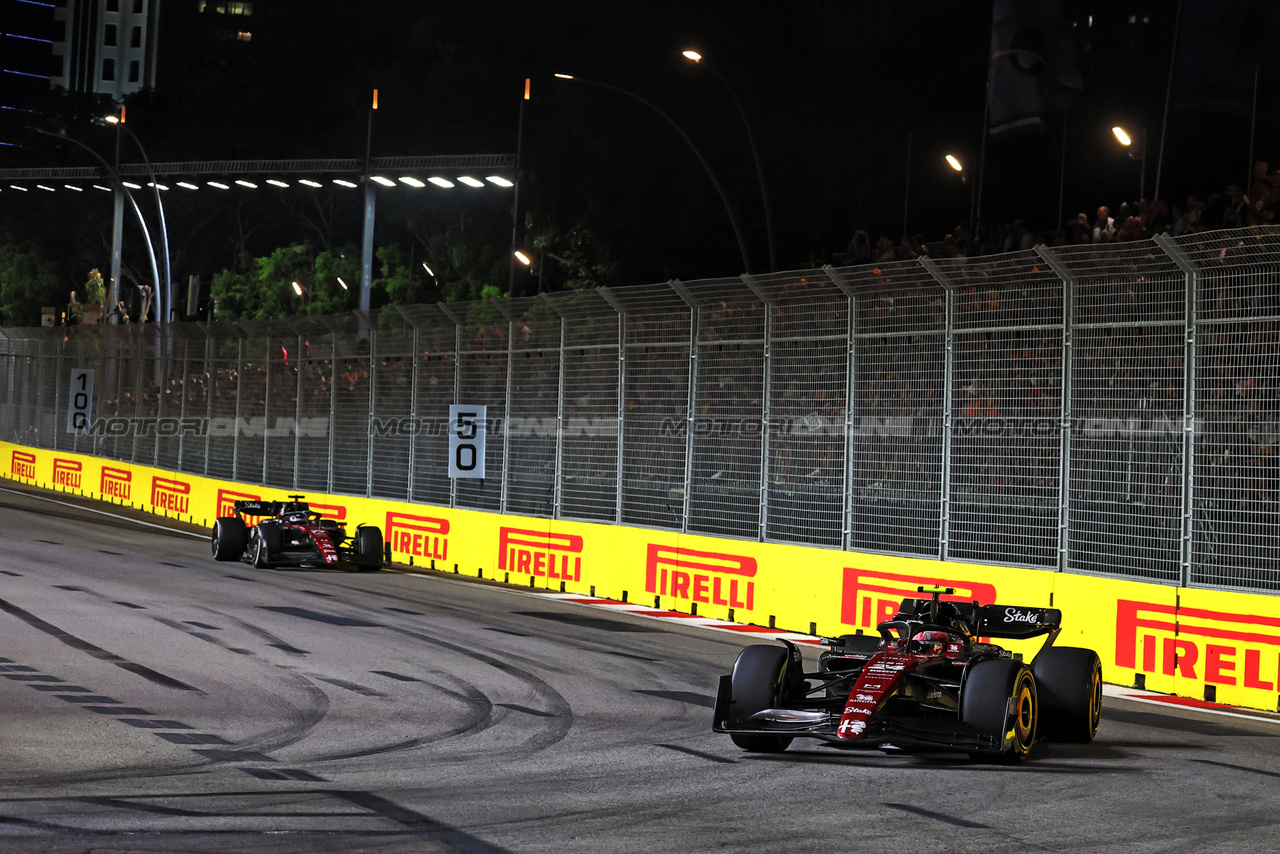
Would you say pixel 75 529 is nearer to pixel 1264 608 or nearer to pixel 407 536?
pixel 407 536

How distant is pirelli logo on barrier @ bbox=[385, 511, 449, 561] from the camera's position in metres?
20.9

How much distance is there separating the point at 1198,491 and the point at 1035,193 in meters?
17.6

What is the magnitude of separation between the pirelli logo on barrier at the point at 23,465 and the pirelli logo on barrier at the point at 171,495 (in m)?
8.04

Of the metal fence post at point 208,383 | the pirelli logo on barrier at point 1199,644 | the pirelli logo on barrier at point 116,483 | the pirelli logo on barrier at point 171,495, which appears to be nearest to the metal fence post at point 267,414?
the metal fence post at point 208,383

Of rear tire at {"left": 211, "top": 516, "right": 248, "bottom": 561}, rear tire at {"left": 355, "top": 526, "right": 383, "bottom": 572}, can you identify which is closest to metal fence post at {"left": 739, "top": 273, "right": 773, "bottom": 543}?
rear tire at {"left": 355, "top": 526, "right": 383, "bottom": 572}

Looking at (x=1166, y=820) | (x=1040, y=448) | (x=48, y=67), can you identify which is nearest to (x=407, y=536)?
(x=1040, y=448)

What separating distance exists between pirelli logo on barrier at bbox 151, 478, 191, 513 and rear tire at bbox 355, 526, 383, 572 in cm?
981

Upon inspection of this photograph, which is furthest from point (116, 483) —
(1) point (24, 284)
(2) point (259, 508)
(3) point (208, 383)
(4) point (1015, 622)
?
(1) point (24, 284)

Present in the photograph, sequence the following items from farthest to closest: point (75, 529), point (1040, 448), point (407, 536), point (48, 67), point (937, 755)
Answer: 1. point (48, 67)
2. point (75, 529)
3. point (407, 536)
4. point (1040, 448)
5. point (937, 755)

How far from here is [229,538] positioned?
19.9m

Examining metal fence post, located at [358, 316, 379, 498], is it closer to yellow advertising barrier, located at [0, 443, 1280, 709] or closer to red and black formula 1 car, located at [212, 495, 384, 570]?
yellow advertising barrier, located at [0, 443, 1280, 709]

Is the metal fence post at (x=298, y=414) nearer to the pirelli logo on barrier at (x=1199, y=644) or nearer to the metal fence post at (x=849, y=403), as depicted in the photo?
the metal fence post at (x=849, y=403)

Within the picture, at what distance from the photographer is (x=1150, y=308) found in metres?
12.1

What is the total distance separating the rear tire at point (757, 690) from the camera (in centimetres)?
836
